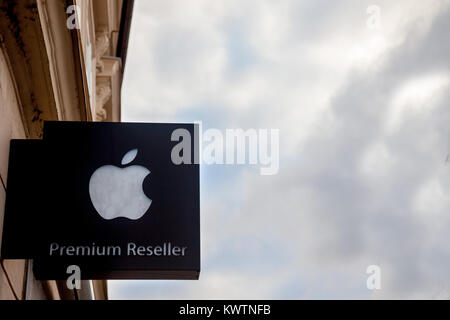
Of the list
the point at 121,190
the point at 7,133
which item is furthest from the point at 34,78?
the point at 121,190

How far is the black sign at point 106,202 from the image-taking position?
17.5 ft

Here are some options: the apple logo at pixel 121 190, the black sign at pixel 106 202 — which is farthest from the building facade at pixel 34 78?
the apple logo at pixel 121 190

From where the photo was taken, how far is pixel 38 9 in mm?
5660

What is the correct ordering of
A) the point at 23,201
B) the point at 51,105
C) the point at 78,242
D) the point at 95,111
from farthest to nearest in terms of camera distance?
1. the point at 95,111
2. the point at 51,105
3. the point at 23,201
4. the point at 78,242

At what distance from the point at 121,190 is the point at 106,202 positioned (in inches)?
7.1

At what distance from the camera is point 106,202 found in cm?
555

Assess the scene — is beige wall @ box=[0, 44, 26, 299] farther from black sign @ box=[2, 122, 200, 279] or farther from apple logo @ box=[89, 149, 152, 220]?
apple logo @ box=[89, 149, 152, 220]

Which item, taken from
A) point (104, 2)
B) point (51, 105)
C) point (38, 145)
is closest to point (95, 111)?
point (104, 2)

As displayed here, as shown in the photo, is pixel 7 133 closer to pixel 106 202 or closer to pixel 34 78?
pixel 34 78

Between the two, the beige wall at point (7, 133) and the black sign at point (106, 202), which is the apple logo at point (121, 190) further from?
the beige wall at point (7, 133)
